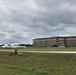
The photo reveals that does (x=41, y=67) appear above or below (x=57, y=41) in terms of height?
below

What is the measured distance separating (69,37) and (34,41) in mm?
35675

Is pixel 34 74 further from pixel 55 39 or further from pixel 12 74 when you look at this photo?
pixel 55 39

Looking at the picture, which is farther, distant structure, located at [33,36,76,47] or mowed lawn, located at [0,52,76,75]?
distant structure, located at [33,36,76,47]

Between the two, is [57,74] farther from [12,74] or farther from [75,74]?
[12,74]

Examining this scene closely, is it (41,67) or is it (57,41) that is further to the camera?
(57,41)

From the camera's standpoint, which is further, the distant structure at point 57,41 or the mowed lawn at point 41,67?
the distant structure at point 57,41

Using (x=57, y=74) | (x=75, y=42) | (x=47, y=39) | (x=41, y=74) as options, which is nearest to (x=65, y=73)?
(x=57, y=74)

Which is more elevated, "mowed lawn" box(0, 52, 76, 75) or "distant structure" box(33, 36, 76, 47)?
"distant structure" box(33, 36, 76, 47)

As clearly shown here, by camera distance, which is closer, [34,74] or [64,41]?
[34,74]

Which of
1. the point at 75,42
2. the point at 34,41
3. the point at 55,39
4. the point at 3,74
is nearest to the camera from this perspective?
the point at 3,74

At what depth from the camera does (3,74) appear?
16188 mm

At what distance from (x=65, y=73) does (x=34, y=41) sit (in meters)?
180

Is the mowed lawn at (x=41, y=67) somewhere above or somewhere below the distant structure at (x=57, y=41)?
below

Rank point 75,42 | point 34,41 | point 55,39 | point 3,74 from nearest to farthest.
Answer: point 3,74 → point 75,42 → point 55,39 → point 34,41
